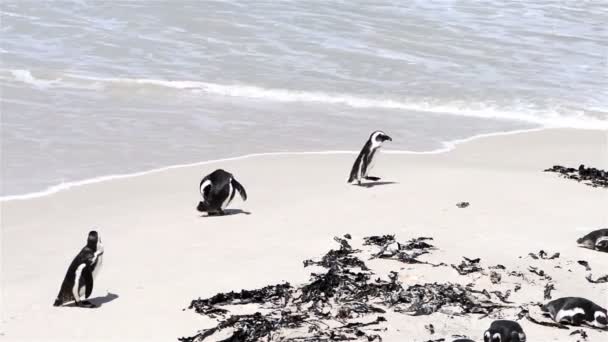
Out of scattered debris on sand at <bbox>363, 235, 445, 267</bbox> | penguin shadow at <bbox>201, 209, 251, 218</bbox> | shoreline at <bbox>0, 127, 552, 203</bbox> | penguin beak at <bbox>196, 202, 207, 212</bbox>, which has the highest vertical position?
shoreline at <bbox>0, 127, 552, 203</bbox>

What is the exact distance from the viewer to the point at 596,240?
21.8 ft

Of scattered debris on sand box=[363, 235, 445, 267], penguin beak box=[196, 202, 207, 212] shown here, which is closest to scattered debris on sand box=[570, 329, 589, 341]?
scattered debris on sand box=[363, 235, 445, 267]

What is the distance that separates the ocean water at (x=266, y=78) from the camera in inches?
407

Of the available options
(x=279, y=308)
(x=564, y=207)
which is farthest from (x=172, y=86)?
(x=279, y=308)

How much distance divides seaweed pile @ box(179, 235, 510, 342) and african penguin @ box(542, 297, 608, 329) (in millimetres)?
362

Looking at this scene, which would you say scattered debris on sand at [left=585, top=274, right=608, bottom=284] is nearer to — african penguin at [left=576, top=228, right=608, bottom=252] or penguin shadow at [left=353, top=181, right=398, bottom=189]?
african penguin at [left=576, top=228, right=608, bottom=252]

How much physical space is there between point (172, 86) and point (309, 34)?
5.03m

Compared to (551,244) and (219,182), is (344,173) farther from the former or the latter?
(551,244)

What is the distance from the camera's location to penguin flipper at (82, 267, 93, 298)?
18.3 feet

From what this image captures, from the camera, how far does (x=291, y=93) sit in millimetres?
13508

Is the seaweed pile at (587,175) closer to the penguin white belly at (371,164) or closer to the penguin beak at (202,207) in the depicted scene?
the penguin white belly at (371,164)

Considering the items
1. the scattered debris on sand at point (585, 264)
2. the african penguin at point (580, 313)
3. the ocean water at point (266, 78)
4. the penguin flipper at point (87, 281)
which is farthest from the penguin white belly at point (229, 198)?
the african penguin at point (580, 313)

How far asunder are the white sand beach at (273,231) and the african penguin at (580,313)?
0.08 meters

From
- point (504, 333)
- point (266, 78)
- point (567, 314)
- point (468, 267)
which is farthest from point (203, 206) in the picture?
point (266, 78)
